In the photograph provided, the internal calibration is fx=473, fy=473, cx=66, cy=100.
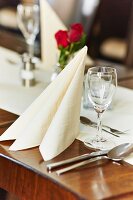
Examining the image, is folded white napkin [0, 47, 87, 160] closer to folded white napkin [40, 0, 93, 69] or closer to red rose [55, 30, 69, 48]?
red rose [55, 30, 69, 48]

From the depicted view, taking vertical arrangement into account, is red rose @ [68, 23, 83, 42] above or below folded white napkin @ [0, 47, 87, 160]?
above

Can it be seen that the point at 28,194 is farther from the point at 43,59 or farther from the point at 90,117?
the point at 43,59

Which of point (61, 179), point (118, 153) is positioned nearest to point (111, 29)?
point (118, 153)

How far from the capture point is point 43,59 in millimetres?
1692

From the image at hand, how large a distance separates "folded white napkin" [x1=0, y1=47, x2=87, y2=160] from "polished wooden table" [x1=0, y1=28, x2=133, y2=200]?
0.02 m

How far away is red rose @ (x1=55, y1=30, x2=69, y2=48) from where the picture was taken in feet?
3.76

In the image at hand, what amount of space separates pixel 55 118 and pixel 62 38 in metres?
0.34

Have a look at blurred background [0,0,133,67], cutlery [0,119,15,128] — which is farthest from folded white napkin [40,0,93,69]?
blurred background [0,0,133,67]

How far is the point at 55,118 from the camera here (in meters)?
0.87

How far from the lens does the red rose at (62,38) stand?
115 cm

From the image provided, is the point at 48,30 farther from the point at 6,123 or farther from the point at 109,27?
the point at 109,27

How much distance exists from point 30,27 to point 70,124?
749 millimetres

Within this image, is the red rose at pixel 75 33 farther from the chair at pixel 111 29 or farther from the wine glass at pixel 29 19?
the chair at pixel 111 29

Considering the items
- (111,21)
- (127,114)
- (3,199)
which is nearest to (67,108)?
(127,114)
